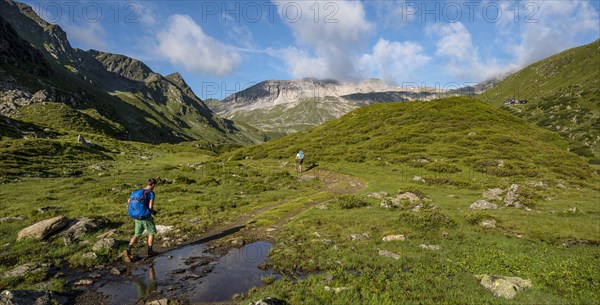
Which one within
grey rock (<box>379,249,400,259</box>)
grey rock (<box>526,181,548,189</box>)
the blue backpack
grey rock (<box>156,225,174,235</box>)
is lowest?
grey rock (<box>526,181,548,189</box>)

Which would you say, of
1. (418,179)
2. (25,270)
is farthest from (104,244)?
(418,179)

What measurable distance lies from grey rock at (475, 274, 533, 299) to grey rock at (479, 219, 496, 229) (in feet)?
27.9

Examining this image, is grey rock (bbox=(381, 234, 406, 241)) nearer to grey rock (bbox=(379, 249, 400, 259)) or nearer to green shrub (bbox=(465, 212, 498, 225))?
grey rock (bbox=(379, 249, 400, 259))

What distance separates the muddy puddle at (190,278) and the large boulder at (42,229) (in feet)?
22.9

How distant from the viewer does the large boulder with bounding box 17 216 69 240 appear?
55.9 feet

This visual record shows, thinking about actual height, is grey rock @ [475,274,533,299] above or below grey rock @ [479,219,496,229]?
above

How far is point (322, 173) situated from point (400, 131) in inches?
1169

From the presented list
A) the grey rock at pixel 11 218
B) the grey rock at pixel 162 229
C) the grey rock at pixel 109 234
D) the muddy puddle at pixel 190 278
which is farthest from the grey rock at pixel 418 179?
the grey rock at pixel 11 218

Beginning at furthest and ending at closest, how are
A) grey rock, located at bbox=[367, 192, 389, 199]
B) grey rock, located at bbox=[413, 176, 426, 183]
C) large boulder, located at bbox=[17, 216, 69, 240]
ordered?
1. grey rock, located at bbox=[413, 176, 426, 183]
2. grey rock, located at bbox=[367, 192, 389, 199]
3. large boulder, located at bbox=[17, 216, 69, 240]

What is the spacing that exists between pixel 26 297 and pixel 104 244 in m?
6.27

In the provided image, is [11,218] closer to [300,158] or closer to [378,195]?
[378,195]

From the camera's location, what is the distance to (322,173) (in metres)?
50.0

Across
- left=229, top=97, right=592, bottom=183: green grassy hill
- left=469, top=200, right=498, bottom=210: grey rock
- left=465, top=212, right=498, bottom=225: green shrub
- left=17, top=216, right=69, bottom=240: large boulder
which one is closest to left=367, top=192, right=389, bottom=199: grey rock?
left=469, top=200, right=498, bottom=210: grey rock

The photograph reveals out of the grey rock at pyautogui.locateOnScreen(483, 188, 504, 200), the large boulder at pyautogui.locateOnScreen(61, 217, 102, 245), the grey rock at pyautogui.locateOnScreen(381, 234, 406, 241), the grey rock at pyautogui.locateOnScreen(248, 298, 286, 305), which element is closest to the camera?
the grey rock at pyautogui.locateOnScreen(248, 298, 286, 305)
